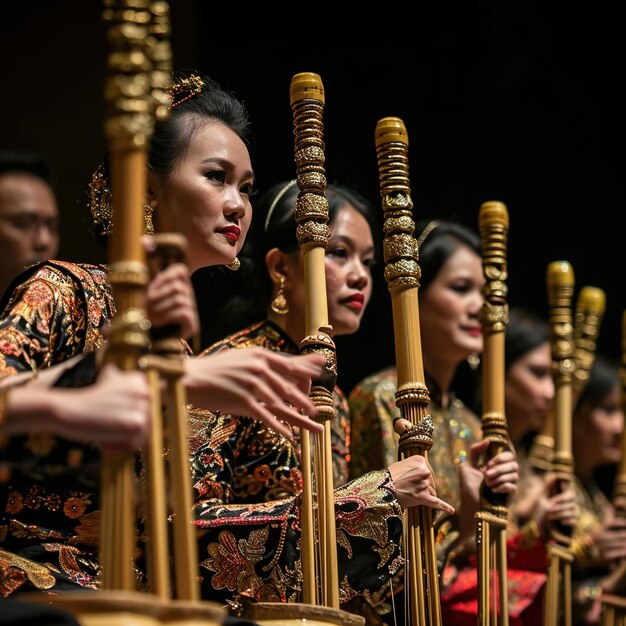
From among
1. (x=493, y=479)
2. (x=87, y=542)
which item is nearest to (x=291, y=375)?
(x=87, y=542)

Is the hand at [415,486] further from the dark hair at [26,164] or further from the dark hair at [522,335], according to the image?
the dark hair at [522,335]

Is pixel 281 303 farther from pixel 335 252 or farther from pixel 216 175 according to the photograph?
pixel 216 175

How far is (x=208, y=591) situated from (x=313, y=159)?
2.34 ft

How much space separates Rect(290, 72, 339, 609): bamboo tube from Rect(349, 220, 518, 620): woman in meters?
0.81

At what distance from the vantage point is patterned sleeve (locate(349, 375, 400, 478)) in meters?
2.54

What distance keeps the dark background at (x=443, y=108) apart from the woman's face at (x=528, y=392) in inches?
12.7

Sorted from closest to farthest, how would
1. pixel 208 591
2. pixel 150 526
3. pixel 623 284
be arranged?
pixel 150 526 < pixel 208 591 < pixel 623 284

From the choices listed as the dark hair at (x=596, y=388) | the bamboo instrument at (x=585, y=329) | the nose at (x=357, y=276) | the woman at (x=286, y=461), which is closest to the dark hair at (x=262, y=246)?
the woman at (x=286, y=461)

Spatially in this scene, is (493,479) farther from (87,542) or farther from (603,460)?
(603,460)

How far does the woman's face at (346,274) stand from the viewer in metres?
2.40

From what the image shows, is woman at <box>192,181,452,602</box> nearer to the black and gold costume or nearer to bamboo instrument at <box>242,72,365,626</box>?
the black and gold costume

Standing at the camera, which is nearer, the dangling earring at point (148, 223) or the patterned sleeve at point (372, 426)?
the dangling earring at point (148, 223)

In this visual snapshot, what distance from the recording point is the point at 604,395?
13.2ft

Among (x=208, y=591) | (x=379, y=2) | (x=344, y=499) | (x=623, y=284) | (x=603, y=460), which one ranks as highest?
(x=379, y=2)
